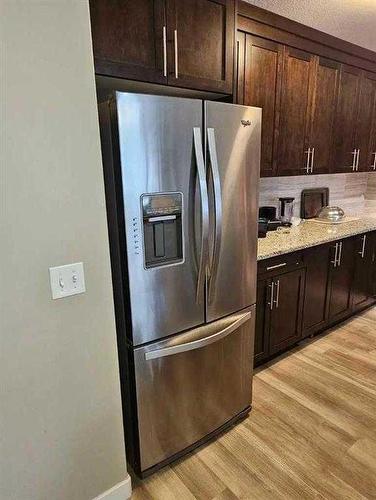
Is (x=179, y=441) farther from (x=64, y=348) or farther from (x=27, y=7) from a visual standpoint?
(x=27, y=7)

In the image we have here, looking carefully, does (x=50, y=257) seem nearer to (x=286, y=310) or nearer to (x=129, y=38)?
(x=129, y=38)

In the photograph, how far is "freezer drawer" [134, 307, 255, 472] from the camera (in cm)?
150

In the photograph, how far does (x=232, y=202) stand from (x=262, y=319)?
104 centimetres

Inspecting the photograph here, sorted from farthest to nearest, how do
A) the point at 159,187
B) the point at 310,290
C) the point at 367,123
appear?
the point at 367,123, the point at 310,290, the point at 159,187

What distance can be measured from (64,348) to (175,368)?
0.56m

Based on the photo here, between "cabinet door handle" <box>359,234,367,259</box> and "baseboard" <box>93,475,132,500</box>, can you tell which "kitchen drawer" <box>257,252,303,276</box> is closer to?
"cabinet door handle" <box>359,234,367,259</box>

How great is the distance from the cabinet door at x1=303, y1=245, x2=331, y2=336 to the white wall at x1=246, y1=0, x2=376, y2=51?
1661 mm

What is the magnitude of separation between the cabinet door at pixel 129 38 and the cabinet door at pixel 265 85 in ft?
2.58

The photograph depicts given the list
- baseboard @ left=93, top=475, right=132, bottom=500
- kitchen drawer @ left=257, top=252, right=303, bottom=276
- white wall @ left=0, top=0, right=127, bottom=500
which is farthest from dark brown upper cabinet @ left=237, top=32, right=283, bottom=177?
baseboard @ left=93, top=475, right=132, bottom=500

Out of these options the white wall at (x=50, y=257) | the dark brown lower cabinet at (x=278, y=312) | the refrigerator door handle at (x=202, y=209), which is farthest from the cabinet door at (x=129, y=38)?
the dark brown lower cabinet at (x=278, y=312)

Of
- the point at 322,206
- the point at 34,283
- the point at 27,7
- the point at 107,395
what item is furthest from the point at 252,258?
the point at 322,206

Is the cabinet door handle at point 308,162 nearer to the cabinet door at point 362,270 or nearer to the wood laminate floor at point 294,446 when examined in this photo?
the cabinet door at point 362,270

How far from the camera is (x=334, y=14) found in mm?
2281

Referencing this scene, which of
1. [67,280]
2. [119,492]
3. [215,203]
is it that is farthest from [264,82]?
[119,492]
